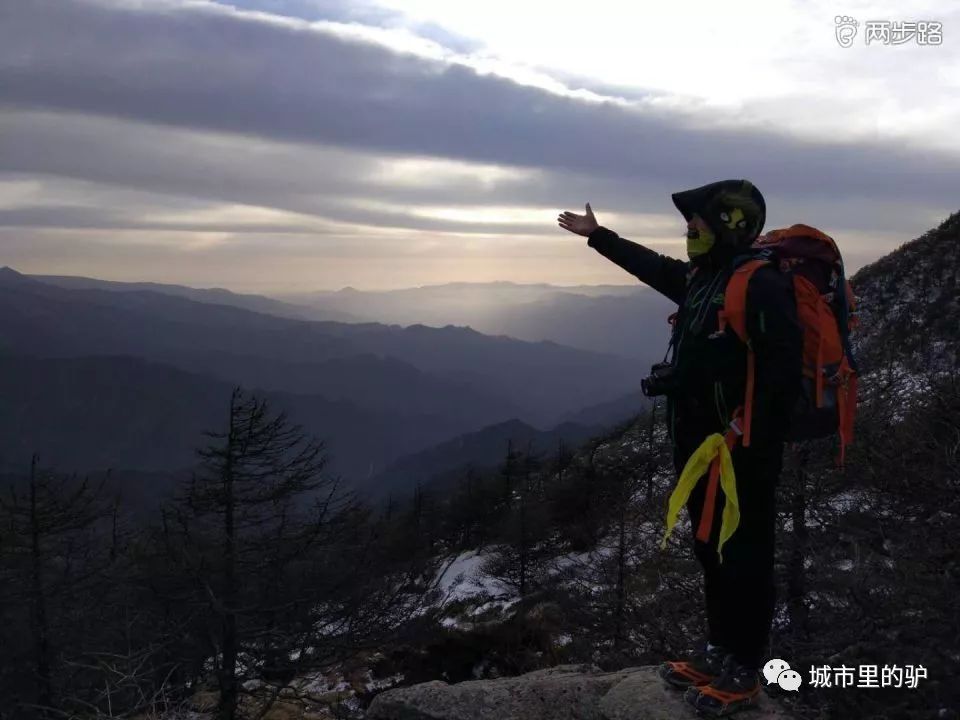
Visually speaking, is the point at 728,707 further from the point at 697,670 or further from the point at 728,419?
the point at 728,419

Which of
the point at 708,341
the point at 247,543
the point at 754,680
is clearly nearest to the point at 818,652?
the point at 754,680

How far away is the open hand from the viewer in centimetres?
428

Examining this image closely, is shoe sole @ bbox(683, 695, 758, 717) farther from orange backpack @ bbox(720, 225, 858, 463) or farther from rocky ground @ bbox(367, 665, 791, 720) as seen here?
orange backpack @ bbox(720, 225, 858, 463)

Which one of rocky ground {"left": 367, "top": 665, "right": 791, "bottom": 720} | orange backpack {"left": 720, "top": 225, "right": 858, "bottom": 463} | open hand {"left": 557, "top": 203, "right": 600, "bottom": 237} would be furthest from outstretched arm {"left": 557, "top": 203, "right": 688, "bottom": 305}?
rocky ground {"left": 367, "top": 665, "right": 791, "bottom": 720}

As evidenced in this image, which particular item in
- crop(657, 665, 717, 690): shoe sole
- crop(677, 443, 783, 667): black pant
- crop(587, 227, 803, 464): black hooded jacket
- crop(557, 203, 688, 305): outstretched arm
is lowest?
crop(657, 665, 717, 690): shoe sole

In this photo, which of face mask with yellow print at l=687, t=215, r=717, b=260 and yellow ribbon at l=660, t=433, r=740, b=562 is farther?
face mask with yellow print at l=687, t=215, r=717, b=260

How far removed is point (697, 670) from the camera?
3.80 meters

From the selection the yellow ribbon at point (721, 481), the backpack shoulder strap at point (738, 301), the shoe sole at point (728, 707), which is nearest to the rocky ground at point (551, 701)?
the shoe sole at point (728, 707)

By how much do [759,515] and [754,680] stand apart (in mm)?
→ 1073

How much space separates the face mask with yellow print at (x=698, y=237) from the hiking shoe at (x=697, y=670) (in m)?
2.35

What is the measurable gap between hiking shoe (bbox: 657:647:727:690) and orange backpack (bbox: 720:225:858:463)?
1420mm

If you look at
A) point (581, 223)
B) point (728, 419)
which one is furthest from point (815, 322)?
point (581, 223)

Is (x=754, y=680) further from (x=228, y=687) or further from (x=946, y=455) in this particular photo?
(x=228, y=687)

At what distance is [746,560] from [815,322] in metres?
1.34
